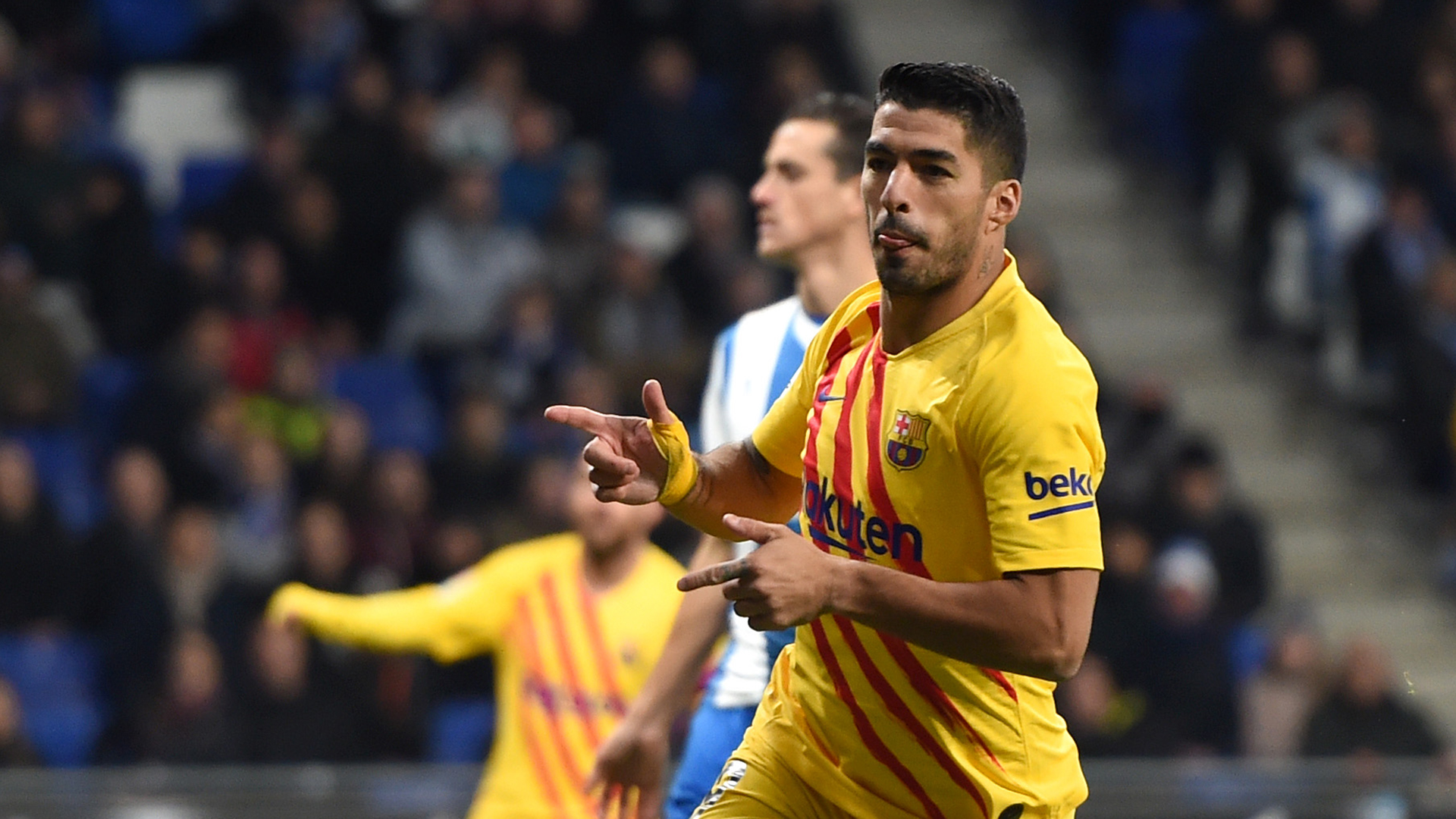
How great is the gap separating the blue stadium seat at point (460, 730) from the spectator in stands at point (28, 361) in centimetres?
252

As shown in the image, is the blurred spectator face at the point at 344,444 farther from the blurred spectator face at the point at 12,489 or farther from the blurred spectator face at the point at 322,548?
the blurred spectator face at the point at 12,489

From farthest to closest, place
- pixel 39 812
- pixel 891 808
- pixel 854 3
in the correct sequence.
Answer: pixel 854 3 < pixel 39 812 < pixel 891 808

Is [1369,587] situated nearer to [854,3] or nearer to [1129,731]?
[1129,731]

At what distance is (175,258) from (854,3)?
5.35m

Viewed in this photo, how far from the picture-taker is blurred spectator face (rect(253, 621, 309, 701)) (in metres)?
9.07

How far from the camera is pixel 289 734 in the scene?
907 centimetres

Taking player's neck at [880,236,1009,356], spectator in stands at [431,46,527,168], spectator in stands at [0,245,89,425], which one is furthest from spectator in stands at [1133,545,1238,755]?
player's neck at [880,236,1009,356]

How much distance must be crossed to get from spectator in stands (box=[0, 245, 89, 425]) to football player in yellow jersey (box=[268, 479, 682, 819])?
12.8ft

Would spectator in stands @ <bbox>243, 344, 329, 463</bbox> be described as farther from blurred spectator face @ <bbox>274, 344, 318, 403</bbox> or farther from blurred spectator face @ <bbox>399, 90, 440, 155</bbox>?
blurred spectator face @ <bbox>399, 90, 440, 155</bbox>

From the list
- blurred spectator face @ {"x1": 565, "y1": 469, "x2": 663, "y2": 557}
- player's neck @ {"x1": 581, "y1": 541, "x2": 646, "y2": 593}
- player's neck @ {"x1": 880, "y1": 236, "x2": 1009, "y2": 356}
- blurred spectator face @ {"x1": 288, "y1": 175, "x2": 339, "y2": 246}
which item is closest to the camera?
player's neck @ {"x1": 880, "y1": 236, "x2": 1009, "y2": 356}

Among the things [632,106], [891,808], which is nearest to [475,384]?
[632,106]

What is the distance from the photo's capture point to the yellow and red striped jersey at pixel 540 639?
22.1 ft

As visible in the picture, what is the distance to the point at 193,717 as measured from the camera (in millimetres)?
9086

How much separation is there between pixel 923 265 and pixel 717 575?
0.71 metres
